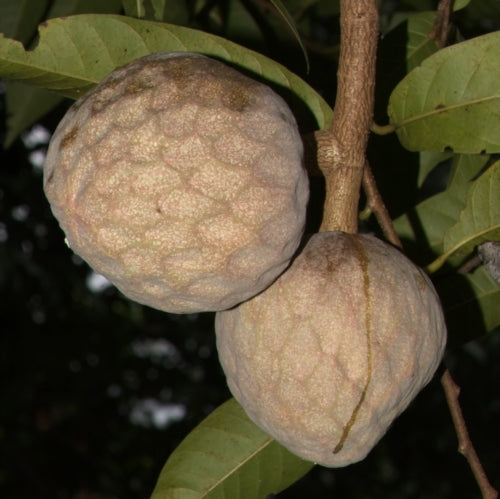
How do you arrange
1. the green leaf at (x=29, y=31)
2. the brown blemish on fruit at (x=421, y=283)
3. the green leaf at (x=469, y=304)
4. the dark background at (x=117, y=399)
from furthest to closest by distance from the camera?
the dark background at (x=117, y=399) → the green leaf at (x=29, y=31) → the green leaf at (x=469, y=304) → the brown blemish on fruit at (x=421, y=283)

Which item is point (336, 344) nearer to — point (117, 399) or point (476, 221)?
point (476, 221)

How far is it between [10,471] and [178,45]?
4915mm

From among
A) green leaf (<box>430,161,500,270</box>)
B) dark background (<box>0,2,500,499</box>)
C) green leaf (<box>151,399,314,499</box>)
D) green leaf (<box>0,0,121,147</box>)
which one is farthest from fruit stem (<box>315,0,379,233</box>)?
dark background (<box>0,2,500,499</box>)

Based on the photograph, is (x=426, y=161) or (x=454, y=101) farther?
(x=426, y=161)

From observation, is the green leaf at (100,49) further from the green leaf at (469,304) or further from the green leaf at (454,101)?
the green leaf at (469,304)

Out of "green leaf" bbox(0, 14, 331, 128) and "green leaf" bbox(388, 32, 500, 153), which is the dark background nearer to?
"green leaf" bbox(0, 14, 331, 128)

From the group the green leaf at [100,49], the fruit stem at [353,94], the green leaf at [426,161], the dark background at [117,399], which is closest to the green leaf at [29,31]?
the green leaf at [100,49]

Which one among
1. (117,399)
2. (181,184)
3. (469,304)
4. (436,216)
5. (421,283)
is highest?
(181,184)

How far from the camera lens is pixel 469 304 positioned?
1866 mm

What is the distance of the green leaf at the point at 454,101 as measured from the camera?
1.50 metres

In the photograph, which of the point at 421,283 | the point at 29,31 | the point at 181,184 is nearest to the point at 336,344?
the point at 421,283

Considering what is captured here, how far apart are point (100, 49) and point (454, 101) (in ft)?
2.44

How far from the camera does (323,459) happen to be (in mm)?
1393

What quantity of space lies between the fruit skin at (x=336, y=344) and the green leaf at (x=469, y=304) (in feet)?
1.61
